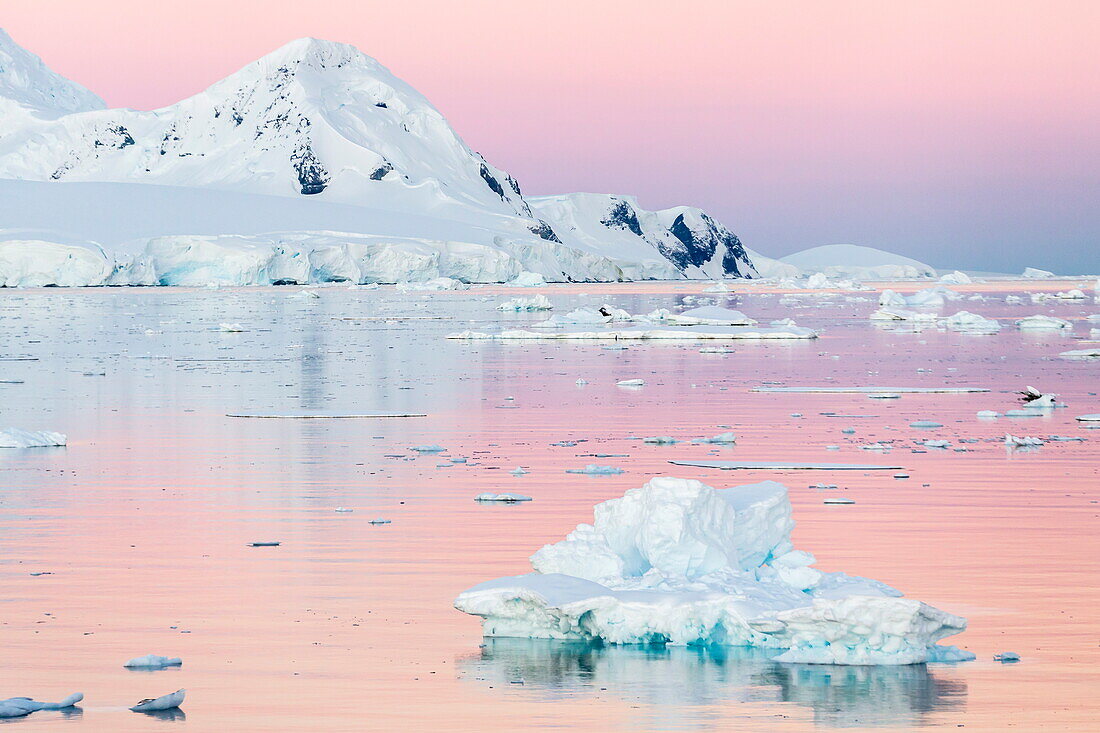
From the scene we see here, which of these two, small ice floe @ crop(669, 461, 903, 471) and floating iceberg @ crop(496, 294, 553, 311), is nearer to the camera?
small ice floe @ crop(669, 461, 903, 471)

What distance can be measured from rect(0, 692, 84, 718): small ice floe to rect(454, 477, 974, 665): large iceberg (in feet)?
5.66

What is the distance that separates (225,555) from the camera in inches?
325

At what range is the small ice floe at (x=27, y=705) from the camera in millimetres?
5191

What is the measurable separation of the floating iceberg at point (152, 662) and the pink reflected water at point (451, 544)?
62 millimetres

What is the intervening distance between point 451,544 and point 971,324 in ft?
103

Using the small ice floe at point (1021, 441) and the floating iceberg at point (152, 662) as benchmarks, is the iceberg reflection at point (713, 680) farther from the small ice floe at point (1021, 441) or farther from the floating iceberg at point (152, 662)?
the small ice floe at point (1021, 441)

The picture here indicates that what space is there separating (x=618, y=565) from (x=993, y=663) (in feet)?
5.58

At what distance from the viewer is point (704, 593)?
6.38m

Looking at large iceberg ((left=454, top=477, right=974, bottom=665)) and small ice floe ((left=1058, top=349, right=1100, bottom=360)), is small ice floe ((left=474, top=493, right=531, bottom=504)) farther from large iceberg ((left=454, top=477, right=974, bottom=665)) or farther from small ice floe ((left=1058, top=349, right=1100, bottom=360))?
small ice floe ((left=1058, top=349, right=1100, bottom=360))

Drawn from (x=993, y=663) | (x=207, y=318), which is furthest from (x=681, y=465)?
(x=207, y=318)

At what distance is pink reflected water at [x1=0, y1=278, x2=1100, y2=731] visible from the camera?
5473mm

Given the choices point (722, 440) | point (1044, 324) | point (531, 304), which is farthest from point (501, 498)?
point (531, 304)

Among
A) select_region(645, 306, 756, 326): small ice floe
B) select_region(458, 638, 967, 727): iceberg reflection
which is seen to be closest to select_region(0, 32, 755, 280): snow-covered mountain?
select_region(645, 306, 756, 326): small ice floe

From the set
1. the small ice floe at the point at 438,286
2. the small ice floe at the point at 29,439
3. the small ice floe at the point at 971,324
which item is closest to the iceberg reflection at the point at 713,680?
the small ice floe at the point at 29,439
